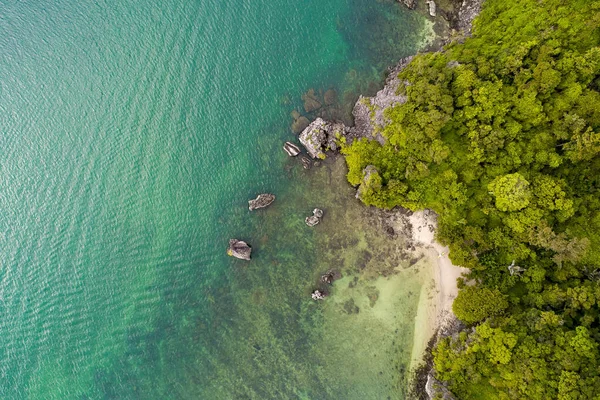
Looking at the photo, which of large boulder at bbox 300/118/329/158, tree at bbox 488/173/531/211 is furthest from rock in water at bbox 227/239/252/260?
tree at bbox 488/173/531/211

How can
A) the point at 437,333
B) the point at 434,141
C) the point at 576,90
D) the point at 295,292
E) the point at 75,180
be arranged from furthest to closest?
1. the point at 75,180
2. the point at 295,292
3. the point at 437,333
4. the point at 434,141
5. the point at 576,90

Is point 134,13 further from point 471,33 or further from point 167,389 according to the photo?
point 167,389

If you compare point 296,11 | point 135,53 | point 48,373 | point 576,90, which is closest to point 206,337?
point 48,373

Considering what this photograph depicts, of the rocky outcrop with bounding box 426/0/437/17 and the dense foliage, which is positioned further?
the rocky outcrop with bounding box 426/0/437/17

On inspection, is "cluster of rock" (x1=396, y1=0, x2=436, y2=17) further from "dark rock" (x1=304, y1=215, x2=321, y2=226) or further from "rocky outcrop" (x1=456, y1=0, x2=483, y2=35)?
"dark rock" (x1=304, y1=215, x2=321, y2=226)

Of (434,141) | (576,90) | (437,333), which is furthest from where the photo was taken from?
(437,333)

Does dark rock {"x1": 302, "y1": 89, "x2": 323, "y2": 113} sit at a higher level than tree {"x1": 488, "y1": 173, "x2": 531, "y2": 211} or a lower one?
higher

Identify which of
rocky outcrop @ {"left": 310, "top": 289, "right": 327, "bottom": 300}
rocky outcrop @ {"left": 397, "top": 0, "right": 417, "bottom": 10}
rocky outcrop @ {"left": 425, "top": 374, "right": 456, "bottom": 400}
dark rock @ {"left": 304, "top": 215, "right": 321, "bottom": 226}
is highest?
rocky outcrop @ {"left": 397, "top": 0, "right": 417, "bottom": 10}

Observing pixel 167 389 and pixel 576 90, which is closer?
pixel 576 90
